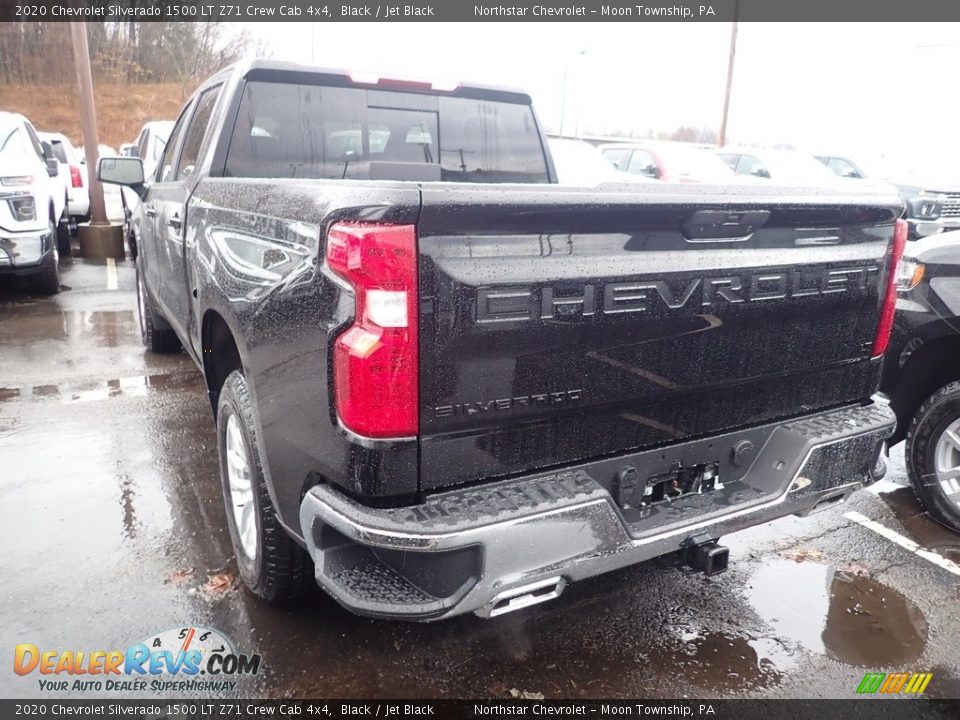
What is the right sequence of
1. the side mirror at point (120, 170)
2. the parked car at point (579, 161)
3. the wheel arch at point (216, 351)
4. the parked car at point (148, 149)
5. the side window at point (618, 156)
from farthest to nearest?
the side window at point (618, 156) < the parked car at point (579, 161) < the parked car at point (148, 149) < the side mirror at point (120, 170) < the wheel arch at point (216, 351)

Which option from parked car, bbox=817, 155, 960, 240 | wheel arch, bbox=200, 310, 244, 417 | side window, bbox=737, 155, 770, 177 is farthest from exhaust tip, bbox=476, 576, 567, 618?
side window, bbox=737, 155, 770, 177

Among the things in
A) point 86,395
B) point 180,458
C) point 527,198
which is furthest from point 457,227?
point 86,395

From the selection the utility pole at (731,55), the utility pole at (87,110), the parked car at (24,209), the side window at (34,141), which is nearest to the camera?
the parked car at (24,209)

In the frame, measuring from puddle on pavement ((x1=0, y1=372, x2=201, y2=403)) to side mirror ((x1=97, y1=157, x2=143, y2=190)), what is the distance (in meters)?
1.54

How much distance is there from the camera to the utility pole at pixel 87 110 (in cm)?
1056

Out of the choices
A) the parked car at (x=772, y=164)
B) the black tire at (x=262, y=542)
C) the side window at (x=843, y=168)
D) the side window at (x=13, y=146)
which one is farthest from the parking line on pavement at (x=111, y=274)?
the side window at (x=843, y=168)

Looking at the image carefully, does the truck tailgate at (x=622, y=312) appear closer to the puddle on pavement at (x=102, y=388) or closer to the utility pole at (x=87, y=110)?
the puddle on pavement at (x=102, y=388)

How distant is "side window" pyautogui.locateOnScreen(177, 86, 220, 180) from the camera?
3.66 metres

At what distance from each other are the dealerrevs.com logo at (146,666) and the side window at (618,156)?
484 inches

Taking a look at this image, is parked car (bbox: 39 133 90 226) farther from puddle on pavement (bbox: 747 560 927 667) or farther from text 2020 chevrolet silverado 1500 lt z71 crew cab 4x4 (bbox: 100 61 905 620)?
puddle on pavement (bbox: 747 560 927 667)

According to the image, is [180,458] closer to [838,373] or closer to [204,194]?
[204,194]

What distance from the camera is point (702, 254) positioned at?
2.18 meters

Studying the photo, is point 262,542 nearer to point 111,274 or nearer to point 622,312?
point 622,312

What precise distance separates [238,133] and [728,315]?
2388 millimetres
